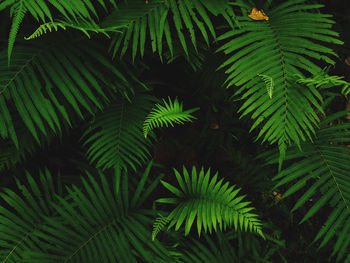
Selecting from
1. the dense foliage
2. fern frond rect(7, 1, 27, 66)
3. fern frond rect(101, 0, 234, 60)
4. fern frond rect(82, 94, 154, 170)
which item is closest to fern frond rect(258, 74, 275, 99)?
the dense foliage

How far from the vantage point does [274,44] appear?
1442mm

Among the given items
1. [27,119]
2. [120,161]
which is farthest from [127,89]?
[27,119]

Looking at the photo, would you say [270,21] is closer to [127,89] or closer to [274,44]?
[274,44]

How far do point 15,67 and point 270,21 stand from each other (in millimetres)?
1261

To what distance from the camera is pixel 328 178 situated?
148 cm

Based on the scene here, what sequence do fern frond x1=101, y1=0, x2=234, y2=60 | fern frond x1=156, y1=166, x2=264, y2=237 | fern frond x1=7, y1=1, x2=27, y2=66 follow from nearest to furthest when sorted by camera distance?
fern frond x1=7, y1=1, x2=27, y2=66 → fern frond x1=156, y1=166, x2=264, y2=237 → fern frond x1=101, y1=0, x2=234, y2=60

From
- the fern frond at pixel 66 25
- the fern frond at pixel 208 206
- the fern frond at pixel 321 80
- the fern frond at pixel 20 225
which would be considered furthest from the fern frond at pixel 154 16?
the fern frond at pixel 20 225

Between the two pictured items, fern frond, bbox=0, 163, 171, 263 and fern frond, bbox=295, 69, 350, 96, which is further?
fern frond, bbox=0, 163, 171, 263

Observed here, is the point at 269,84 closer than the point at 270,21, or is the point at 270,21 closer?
the point at 269,84

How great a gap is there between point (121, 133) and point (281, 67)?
2.79 feet

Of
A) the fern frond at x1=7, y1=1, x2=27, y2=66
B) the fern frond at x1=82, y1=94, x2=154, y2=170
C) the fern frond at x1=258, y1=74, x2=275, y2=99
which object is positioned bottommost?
the fern frond at x1=82, y1=94, x2=154, y2=170

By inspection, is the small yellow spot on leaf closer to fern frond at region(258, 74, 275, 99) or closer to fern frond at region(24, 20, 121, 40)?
fern frond at region(258, 74, 275, 99)

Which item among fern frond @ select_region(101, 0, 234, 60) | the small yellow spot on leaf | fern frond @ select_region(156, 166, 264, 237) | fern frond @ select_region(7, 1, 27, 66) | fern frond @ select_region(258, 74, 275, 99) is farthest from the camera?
the small yellow spot on leaf

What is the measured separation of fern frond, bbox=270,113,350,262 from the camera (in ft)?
4.57
